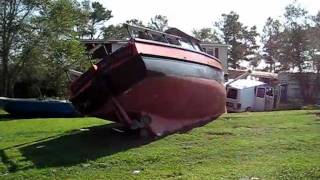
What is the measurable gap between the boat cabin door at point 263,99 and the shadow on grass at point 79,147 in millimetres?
20619

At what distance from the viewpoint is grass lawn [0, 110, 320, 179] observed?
928 cm

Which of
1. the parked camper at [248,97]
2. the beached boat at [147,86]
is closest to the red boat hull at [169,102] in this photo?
the beached boat at [147,86]

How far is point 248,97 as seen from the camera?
33.7 meters

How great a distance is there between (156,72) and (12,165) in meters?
4.75

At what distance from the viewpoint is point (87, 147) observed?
41.0ft

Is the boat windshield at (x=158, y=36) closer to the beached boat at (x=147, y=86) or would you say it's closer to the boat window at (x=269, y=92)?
the beached boat at (x=147, y=86)

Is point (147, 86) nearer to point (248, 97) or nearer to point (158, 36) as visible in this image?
point (158, 36)

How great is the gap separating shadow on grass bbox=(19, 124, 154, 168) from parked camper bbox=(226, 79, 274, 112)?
18338 mm

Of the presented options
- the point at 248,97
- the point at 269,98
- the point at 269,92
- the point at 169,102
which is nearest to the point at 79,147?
the point at 169,102

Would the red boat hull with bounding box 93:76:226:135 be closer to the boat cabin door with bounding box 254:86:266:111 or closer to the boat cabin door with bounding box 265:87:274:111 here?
the boat cabin door with bounding box 254:86:266:111

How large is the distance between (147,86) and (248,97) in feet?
68.4

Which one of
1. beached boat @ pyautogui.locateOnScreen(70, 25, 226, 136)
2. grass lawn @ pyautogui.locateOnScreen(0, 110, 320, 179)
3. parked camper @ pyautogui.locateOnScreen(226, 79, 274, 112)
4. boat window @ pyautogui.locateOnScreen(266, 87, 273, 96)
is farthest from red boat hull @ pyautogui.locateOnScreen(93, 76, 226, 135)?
boat window @ pyautogui.locateOnScreen(266, 87, 273, 96)

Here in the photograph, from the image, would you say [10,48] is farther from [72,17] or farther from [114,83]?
[114,83]

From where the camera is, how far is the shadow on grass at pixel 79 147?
11.0 metres
